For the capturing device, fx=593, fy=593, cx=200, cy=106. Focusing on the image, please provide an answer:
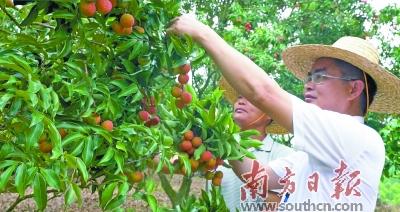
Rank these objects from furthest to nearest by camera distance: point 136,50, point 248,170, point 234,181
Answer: point 234,181
point 248,170
point 136,50

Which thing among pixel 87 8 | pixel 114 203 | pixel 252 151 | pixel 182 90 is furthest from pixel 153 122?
pixel 252 151

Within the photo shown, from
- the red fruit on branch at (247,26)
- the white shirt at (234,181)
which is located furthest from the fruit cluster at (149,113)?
the red fruit on branch at (247,26)

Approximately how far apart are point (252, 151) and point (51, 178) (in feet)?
4.09

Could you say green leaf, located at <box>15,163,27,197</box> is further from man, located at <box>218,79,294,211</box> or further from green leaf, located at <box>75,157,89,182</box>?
man, located at <box>218,79,294,211</box>

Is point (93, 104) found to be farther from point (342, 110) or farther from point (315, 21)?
point (315, 21)

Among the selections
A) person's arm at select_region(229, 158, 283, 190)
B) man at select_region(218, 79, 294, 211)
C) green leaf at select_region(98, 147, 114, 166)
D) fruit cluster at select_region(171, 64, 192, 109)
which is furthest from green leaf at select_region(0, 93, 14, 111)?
man at select_region(218, 79, 294, 211)

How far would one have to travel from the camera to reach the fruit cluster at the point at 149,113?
4.42ft

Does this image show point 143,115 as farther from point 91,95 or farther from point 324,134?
point 324,134

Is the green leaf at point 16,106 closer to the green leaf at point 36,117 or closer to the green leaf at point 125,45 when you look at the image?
the green leaf at point 36,117

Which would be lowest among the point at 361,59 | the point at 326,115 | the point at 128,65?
the point at 128,65

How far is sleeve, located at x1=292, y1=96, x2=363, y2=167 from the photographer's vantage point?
1.36 meters

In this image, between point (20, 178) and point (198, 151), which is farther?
point (198, 151)

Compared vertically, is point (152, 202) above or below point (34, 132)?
below

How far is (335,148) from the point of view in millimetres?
1372
